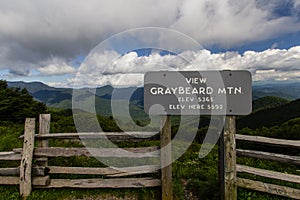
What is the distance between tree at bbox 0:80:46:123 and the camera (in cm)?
3027

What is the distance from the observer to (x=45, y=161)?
17.2 feet

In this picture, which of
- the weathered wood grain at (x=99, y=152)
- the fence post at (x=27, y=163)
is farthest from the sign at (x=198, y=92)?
the fence post at (x=27, y=163)

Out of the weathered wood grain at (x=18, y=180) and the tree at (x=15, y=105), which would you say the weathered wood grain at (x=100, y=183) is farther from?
the tree at (x=15, y=105)

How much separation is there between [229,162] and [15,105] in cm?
3284

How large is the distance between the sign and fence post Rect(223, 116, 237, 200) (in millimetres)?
345

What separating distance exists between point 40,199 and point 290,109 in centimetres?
5406

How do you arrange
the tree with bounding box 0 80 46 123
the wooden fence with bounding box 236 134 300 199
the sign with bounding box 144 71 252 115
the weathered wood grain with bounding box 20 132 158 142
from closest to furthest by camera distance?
1. the sign with bounding box 144 71 252 115
2. the wooden fence with bounding box 236 134 300 199
3. the weathered wood grain with bounding box 20 132 158 142
4. the tree with bounding box 0 80 46 123

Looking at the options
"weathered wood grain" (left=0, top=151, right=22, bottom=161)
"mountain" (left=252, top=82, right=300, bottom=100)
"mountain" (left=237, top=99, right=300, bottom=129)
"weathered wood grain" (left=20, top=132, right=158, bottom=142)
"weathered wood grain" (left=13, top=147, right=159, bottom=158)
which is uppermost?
"mountain" (left=252, top=82, right=300, bottom=100)

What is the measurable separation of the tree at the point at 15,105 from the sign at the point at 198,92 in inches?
1185

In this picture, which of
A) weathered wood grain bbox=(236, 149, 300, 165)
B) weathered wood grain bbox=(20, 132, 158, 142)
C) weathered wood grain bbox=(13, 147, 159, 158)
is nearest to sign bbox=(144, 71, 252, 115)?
weathered wood grain bbox=(20, 132, 158, 142)

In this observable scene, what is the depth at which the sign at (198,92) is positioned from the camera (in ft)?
14.1

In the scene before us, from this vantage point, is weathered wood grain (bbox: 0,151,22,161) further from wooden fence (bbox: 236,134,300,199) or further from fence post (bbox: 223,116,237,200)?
wooden fence (bbox: 236,134,300,199)

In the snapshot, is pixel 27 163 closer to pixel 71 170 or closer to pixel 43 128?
pixel 43 128

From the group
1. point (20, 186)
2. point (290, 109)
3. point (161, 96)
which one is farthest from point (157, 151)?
point (290, 109)
